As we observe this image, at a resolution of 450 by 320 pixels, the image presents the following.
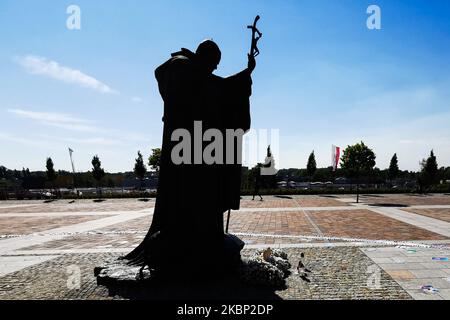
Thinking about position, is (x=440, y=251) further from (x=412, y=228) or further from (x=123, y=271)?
(x=123, y=271)

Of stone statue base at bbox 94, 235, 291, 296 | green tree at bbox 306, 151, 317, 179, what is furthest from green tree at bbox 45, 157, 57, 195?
stone statue base at bbox 94, 235, 291, 296

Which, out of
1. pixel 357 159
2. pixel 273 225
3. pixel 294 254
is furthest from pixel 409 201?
pixel 294 254

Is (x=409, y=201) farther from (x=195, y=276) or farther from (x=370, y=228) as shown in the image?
(x=195, y=276)

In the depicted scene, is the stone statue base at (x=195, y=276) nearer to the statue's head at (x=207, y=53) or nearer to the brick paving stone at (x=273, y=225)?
the statue's head at (x=207, y=53)

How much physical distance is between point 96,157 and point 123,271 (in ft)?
119

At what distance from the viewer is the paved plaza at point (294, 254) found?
489 centimetres

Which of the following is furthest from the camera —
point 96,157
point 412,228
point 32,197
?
point 96,157

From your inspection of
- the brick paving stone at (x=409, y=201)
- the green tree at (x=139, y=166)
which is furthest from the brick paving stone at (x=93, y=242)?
the green tree at (x=139, y=166)

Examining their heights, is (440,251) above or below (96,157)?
below

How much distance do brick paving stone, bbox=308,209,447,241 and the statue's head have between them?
740 cm

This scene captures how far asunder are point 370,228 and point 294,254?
16.3 ft
